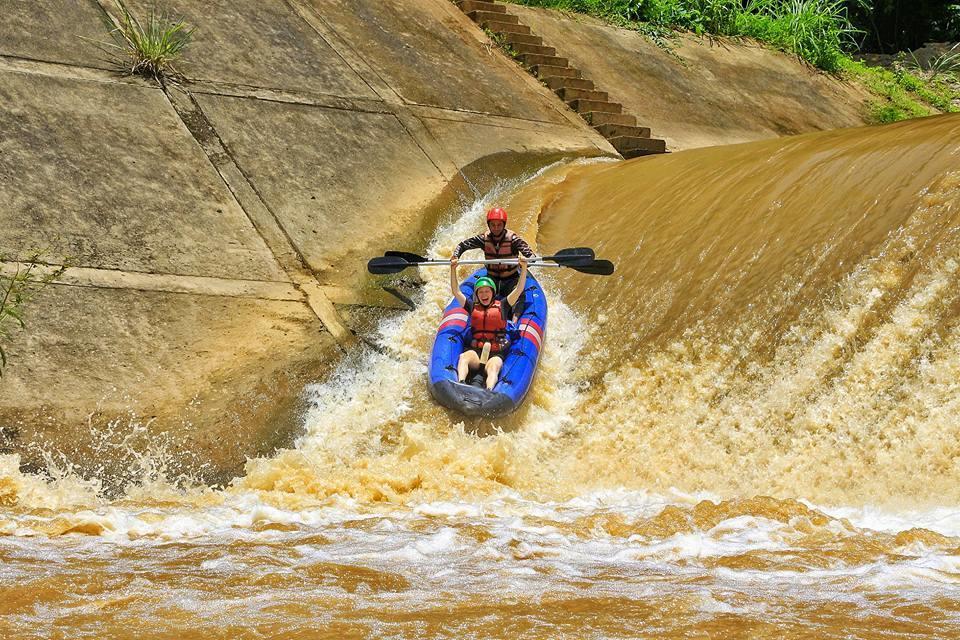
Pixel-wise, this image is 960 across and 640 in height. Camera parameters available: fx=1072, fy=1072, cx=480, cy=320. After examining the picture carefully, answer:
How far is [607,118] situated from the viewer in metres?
12.0

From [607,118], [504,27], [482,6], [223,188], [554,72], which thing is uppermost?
[482,6]

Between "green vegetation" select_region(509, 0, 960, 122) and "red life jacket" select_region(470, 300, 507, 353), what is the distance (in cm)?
835

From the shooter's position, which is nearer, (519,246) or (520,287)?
(520,287)

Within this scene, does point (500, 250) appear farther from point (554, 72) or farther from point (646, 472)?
point (554, 72)

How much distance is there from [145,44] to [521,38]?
4994 mm

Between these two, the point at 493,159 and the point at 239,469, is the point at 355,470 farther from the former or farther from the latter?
the point at 493,159

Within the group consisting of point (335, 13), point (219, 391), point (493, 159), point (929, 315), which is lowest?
point (219, 391)

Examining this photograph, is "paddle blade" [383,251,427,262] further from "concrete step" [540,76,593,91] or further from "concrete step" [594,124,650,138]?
"concrete step" [540,76,593,91]

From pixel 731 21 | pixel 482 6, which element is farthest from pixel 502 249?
pixel 731 21

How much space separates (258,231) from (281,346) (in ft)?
4.68

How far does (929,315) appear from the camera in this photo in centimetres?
610

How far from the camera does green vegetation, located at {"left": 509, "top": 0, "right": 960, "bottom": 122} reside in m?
14.8

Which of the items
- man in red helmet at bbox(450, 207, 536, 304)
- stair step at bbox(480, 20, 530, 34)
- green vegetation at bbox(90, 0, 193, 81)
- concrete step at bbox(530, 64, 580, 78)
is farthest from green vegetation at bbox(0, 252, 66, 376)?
stair step at bbox(480, 20, 530, 34)

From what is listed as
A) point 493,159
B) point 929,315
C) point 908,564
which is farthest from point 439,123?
point 908,564
